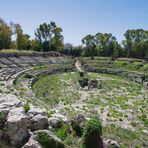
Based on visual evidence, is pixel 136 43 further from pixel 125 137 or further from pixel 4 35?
pixel 125 137

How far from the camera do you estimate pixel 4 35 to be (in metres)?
72.0

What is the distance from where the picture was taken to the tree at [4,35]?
71812mm

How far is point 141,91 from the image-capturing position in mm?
39312

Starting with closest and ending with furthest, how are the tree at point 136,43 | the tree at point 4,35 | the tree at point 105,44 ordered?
the tree at point 4,35
the tree at point 136,43
the tree at point 105,44

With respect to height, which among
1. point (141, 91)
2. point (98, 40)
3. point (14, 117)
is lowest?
point (141, 91)

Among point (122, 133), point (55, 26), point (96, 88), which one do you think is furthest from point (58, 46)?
point (122, 133)

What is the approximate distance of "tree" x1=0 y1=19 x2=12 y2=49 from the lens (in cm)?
7181

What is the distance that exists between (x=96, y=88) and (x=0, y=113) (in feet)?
89.4

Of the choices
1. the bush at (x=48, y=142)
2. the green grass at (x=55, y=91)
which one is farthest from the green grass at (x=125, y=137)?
the green grass at (x=55, y=91)

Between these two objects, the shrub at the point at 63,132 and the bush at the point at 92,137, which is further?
the shrub at the point at 63,132

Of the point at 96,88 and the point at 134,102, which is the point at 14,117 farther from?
the point at 96,88

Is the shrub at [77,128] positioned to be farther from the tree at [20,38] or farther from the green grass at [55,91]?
the tree at [20,38]

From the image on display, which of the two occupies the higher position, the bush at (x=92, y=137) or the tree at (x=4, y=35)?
the tree at (x=4, y=35)

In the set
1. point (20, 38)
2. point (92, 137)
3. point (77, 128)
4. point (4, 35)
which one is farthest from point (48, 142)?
point (20, 38)
